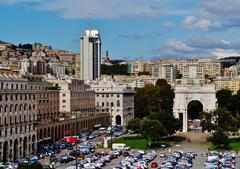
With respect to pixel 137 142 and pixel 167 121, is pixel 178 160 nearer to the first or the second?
pixel 137 142

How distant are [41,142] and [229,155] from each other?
1234 inches

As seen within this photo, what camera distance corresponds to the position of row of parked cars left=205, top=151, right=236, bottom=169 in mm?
70438

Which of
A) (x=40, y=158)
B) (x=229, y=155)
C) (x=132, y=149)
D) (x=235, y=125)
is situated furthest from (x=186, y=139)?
(x=40, y=158)

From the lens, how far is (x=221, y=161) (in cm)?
7544

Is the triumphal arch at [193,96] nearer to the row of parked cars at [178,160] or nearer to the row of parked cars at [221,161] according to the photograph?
the row of parked cars at [178,160]

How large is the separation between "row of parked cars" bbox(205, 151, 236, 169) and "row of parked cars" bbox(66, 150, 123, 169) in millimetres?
13384

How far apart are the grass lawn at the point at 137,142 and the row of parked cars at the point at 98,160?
10096 millimetres

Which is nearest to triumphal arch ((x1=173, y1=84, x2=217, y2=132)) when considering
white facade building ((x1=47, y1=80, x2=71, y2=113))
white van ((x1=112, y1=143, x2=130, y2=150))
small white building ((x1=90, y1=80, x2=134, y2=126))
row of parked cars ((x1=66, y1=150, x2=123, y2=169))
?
small white building ((x1=90, y1=80, x2=134, y2=126))

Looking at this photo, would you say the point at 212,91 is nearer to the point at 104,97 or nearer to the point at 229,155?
the point at 104,97

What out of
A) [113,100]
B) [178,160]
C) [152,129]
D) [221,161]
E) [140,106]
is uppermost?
[113,100]

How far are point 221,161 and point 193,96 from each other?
56656mm

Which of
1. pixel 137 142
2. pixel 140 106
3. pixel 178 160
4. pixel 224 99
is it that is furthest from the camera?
pixel 140 106

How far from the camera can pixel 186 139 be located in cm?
10962

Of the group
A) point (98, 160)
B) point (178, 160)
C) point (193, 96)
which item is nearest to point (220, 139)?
point (178, 160)
